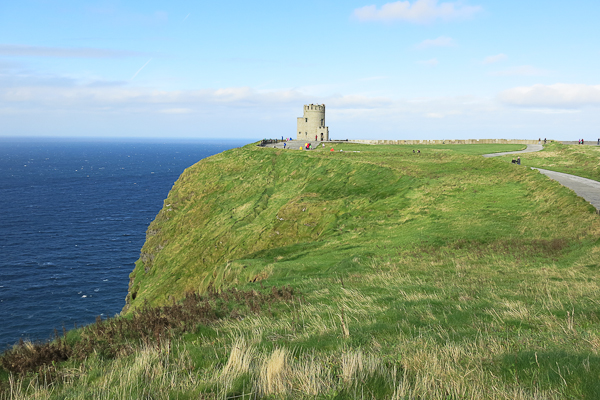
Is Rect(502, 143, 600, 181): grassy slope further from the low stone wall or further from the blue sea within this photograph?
the blue sea

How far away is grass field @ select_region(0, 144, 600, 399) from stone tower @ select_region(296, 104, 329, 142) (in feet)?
200

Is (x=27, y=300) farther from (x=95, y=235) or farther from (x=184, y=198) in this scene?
(x=95, y=235)

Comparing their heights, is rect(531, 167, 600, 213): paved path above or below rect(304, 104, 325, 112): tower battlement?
below

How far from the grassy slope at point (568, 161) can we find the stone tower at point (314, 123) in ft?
174

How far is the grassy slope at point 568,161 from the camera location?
4062 centimetres

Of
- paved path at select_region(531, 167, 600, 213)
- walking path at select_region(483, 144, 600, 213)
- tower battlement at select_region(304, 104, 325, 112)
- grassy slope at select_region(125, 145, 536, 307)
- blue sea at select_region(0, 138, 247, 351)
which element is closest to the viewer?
walking path at select_region(483, 144, 600, 213)

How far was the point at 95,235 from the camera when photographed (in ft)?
252

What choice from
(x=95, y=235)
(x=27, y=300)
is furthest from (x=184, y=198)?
(x=95, y=235)

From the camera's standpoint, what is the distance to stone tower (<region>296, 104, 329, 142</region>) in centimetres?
9962

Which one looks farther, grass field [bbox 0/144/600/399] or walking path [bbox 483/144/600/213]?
walking path [bbox 483/144/600/213]

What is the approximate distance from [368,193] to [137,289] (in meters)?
29.1

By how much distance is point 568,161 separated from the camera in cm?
4891

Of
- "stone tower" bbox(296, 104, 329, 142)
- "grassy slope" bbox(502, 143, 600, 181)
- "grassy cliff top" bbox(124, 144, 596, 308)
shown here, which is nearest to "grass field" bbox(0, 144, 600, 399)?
"grassy cliff top" bbox(124, 144, 596, 308)

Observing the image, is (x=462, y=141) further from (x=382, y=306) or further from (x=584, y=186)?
(x=382, y=306)
